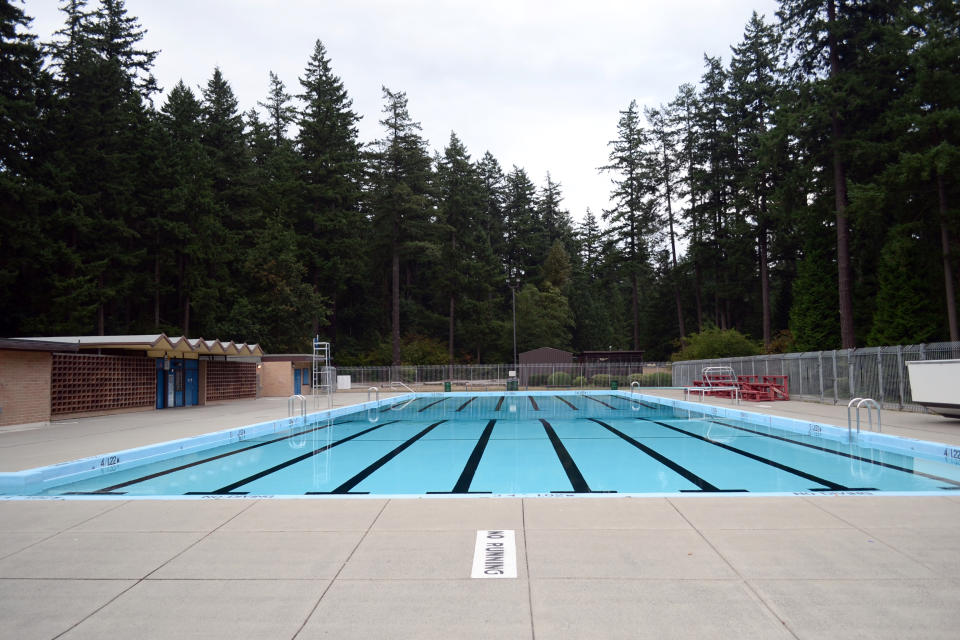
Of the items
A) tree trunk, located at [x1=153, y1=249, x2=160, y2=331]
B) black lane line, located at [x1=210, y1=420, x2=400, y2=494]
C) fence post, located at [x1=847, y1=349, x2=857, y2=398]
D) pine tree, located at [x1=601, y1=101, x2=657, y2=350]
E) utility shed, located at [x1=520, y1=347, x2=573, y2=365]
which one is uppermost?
pine tree, located at [x1=601, y1=101, x2=657, y2=350]

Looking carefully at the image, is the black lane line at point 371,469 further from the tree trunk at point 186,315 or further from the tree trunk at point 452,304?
the tree trunk at point 452,304

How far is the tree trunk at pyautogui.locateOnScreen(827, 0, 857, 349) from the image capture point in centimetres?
2350

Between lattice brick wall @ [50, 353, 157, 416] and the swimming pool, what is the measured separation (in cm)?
649

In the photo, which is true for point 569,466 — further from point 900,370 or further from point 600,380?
point 600,380

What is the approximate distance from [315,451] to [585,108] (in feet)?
73.2

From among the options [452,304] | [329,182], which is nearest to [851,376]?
[452,304]

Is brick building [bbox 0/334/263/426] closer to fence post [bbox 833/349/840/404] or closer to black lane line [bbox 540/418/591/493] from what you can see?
black lane line [bbox 540/418/591/493]

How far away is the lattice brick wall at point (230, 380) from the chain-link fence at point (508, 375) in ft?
33.9

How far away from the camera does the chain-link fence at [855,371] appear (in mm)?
14953

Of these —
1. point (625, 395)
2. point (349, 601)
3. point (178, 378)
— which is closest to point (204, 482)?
point (349, 601)

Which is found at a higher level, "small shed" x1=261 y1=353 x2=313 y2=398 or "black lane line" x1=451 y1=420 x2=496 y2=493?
"small shed" x1=261 y1=353 x2=313 y2=398

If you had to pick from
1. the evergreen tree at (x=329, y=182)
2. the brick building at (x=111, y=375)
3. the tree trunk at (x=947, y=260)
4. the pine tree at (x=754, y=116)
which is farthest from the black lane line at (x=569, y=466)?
the evergreen tree at (x=329, y=182)

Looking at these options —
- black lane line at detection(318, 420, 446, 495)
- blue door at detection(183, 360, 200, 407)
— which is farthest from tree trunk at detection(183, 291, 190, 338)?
black lane line at detection(318, 420, 446, 495)

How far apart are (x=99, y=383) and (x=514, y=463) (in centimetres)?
1434
